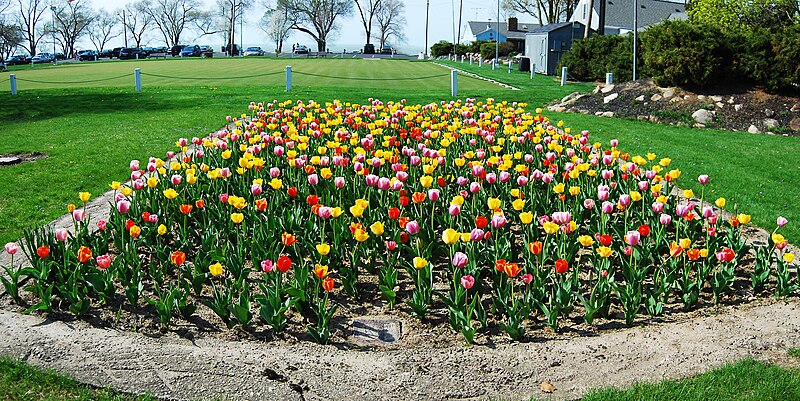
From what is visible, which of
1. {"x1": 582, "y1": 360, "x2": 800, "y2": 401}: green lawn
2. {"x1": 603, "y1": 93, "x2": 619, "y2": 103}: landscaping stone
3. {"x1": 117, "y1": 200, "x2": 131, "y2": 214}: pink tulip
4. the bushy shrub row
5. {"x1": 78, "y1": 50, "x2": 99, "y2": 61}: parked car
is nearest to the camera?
{"x1": 582, "y1": 360, "x2": 800, "y2": 401}: green lawn

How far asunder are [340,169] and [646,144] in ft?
23.2

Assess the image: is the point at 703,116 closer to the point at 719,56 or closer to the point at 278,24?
the point at 719,56

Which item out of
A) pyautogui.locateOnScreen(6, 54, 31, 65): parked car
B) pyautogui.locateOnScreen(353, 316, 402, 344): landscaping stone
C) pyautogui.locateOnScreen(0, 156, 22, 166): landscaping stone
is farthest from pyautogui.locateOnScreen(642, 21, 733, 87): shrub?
pyautogui.locateOnScreen(6, 54, 31, 65): parked car

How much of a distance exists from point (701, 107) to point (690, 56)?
1.37m

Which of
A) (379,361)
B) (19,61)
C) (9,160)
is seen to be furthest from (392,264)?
(19,61)

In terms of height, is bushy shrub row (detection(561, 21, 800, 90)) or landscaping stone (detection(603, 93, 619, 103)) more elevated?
bushy shrub row (detection(561, 21, 800, 90))

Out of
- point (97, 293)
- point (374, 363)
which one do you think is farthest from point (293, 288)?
point (97, 293)

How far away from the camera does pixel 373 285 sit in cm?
555

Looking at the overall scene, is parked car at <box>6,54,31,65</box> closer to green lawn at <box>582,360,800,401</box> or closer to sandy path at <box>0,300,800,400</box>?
sandy path at <box>0,300,800,400</box>

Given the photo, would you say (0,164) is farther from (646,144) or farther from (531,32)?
(531,32)

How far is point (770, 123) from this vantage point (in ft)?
50.6

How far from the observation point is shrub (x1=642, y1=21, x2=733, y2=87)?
16922 millimetres

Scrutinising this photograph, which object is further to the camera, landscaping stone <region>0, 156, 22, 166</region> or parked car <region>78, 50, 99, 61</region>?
parked car <region>78, 50, 99, 61</region>

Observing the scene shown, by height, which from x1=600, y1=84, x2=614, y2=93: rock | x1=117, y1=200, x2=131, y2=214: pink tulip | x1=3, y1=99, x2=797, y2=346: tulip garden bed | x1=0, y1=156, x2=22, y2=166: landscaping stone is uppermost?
x1=600, y1=84, x2=614, y2=93: rock
